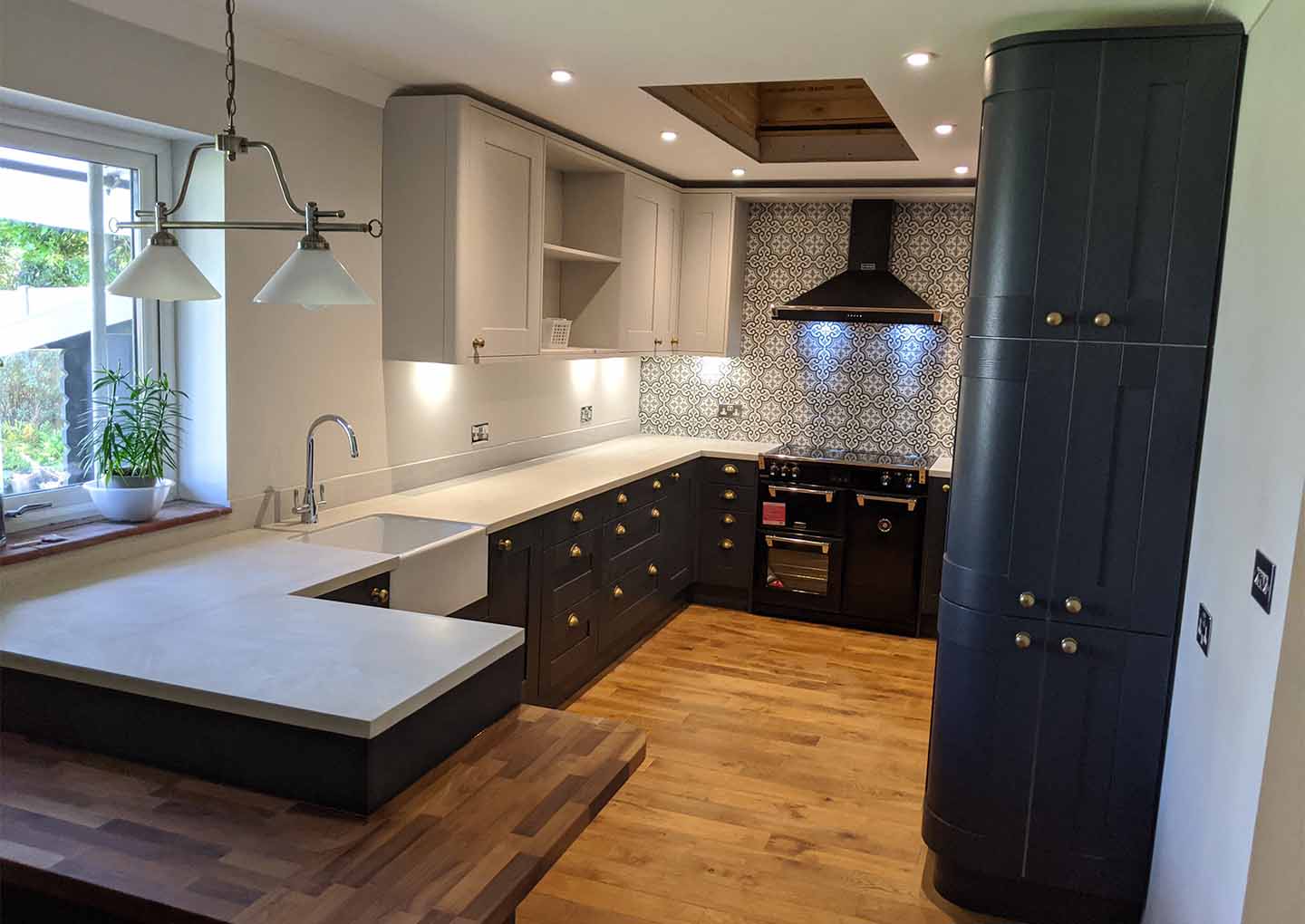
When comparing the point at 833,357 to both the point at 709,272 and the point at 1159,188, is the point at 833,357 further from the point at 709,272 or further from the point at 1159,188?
the point at 1159,188

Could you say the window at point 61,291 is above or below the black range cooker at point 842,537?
above

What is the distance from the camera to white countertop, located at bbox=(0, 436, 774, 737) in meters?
1.89

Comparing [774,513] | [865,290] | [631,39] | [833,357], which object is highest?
[631,39]

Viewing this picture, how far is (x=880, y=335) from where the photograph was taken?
600 cm

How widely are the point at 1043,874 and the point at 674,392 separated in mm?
4173

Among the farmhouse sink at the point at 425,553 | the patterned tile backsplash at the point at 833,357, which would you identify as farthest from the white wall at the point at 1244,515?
the patterned tile backsplash at the point at 833,357

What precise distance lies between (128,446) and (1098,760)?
294 cm

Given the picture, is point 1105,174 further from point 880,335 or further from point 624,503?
point 880,335

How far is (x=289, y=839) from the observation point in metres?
1.72

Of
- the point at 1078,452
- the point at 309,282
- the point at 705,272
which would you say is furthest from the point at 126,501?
the point at 705,272

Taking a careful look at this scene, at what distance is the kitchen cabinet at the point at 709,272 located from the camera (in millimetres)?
→ 5961

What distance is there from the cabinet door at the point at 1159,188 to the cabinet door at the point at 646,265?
116 inches

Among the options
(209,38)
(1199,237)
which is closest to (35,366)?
(209,38)

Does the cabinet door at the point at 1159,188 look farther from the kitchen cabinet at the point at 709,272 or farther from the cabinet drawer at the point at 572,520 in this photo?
the kitchen cabinet at the point at 709,272
